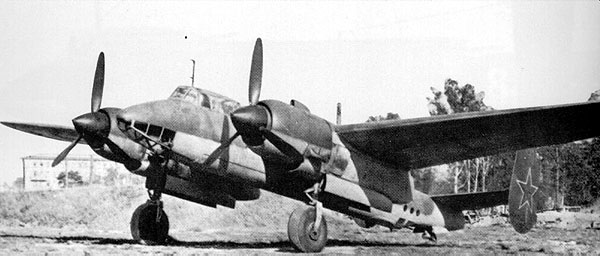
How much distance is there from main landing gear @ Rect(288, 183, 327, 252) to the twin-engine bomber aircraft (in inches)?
0.7

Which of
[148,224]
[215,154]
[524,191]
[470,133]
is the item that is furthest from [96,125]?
[524,191]

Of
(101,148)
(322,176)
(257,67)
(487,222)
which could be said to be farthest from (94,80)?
(487,222)

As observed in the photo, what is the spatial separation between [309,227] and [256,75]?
2.94 m

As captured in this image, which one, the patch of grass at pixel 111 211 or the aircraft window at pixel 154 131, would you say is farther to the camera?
the patch of grass at pixel 111 211

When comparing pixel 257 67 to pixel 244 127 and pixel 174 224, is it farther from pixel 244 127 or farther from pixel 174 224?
pixel 174 224

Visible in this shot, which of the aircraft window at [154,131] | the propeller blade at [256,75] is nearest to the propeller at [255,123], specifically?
the propeller blade at [256,75]

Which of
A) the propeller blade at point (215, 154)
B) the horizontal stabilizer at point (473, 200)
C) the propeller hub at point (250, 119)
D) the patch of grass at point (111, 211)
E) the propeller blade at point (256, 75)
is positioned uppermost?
the propeller blade at point (256, 75)

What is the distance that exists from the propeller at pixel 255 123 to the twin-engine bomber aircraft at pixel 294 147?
0.06ft

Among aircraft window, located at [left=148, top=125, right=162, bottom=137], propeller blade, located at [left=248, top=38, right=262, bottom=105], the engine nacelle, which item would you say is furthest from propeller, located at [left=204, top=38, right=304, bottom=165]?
aircraft window, located at [left=148, top=125, right=162, bottom=137]

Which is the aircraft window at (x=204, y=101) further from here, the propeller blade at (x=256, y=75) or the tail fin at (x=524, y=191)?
the tail fin at (x=524, y=191)

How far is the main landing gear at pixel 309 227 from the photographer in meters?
10.4

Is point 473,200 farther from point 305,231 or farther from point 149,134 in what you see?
point 149,134

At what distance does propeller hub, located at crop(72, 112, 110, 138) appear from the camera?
11.1 metres

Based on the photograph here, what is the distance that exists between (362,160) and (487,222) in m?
18.1
